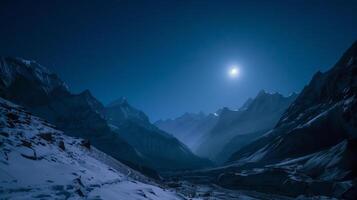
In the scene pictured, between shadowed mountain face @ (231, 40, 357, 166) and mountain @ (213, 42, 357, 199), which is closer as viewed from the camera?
mountain @ (213, 42, 357, 199)

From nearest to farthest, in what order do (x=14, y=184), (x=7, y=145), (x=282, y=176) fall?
1. (x=14, y=184)
2. (x=7, y=145)
3. (x=282, y=176)

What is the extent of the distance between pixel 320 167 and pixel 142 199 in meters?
80.6

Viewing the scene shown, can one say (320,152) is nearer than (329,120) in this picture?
Yes

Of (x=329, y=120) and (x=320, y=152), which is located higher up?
(x=329, y=120)

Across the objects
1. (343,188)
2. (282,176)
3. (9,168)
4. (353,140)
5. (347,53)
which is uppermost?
(347,53)

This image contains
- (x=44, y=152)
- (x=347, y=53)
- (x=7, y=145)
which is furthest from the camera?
(x=347, y=53)

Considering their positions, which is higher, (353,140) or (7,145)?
(353,140)

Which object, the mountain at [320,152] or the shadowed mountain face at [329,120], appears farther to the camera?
the shadowed mountain face at [329,120]

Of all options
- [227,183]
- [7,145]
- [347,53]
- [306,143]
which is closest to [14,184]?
[7,145]

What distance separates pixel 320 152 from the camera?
97.9 meters

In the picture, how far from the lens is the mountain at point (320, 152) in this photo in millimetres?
67062

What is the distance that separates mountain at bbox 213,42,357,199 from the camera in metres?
67.1

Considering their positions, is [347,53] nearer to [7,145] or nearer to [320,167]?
[320,167]

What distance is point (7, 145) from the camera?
16.9 metres
